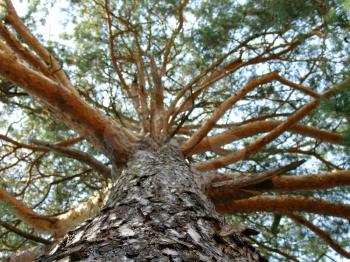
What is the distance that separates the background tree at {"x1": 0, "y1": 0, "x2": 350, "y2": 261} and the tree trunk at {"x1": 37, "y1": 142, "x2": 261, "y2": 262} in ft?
2.09

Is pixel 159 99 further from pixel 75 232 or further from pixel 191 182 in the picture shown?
pixel 75 232

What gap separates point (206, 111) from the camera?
5.43 m

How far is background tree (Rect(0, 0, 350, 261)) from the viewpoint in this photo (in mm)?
2855

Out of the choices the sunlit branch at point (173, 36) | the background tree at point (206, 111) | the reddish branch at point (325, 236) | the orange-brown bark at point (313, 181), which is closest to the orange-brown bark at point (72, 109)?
the background tree at point (206, 111)

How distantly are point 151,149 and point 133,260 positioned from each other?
2040mm

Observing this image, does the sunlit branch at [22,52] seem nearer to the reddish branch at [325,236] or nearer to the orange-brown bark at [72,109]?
the orange-brown bark at [72,109]

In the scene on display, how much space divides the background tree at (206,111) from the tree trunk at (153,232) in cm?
64

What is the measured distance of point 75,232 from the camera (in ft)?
4.25

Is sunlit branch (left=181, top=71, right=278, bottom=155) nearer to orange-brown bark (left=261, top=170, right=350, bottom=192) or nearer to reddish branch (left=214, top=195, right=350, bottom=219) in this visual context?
reddish branch (left=214, top=195, right=350, bottom=219)

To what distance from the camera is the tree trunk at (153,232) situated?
99 centimetres

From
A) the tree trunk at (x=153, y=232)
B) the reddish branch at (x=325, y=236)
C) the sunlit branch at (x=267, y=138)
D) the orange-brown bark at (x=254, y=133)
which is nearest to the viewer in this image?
the tree trunk at (x=153, y=232)

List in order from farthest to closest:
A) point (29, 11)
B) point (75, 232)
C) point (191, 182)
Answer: point (29, 11), point (191, 182), point (75, 232)

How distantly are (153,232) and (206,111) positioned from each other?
433 cm

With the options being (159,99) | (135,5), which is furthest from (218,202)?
(135,5)
